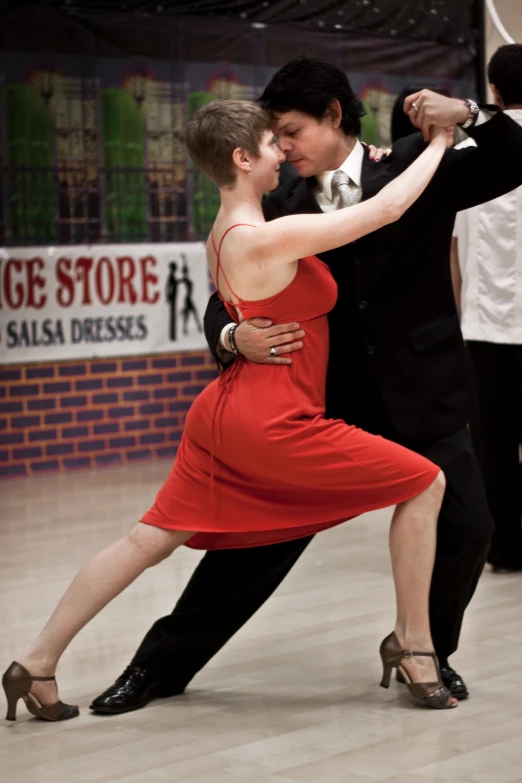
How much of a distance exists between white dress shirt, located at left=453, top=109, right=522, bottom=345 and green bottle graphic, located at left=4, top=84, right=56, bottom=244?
3327 mm

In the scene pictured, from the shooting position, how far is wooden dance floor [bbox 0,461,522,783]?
8.76 feet

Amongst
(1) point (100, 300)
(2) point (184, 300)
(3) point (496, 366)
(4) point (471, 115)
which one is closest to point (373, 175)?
(4) point (471, 115)

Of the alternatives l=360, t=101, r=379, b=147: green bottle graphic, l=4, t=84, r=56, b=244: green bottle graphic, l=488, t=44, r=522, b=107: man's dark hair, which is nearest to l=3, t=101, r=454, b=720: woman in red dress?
l=488, t=44, r=522, b=107: man's dark hair

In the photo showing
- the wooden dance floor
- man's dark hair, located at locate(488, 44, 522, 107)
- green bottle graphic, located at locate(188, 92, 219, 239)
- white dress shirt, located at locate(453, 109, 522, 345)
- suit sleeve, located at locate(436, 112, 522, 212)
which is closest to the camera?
the wooden dance floor

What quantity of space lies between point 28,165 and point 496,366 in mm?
3619

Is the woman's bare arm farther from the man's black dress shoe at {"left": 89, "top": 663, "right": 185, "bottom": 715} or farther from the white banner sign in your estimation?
the white banner sign

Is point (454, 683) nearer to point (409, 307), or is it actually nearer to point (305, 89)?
point (409, 307)

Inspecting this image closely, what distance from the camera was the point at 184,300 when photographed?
786 centimetres

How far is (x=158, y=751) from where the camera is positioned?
2789 mm

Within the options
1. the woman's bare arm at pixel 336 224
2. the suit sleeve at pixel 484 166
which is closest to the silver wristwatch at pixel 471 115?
the suit sleeve at pixel 484 166

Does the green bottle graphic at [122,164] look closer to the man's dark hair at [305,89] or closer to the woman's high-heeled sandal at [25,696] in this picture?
the man's dark hair at [305,89]

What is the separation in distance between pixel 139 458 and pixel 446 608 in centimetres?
484

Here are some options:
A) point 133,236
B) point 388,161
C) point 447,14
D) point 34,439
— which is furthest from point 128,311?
point 388,161

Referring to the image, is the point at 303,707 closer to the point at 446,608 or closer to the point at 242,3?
the point at 446,608
